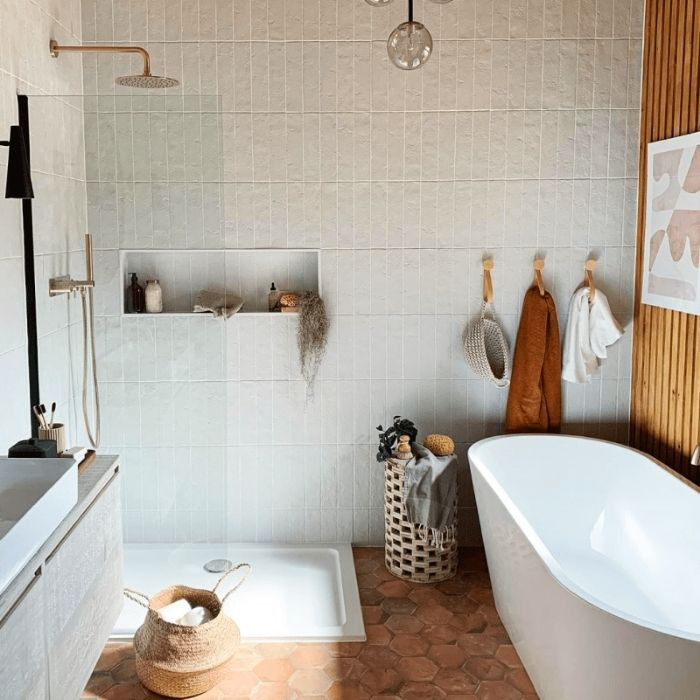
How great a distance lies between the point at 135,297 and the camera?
12.2ft

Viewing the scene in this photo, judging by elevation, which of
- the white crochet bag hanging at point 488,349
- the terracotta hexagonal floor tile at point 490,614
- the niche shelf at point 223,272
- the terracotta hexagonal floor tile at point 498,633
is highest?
the niche shelf at point 223,272

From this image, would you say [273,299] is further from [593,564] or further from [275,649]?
[593,564]

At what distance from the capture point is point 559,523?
13.2ft

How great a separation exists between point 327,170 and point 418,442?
1.46m

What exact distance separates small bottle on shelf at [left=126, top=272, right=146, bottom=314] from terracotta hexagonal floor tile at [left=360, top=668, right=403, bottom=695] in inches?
67.7

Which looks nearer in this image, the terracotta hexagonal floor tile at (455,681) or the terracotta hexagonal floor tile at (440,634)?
the terracotta hexagonal floor tile at (455,681)

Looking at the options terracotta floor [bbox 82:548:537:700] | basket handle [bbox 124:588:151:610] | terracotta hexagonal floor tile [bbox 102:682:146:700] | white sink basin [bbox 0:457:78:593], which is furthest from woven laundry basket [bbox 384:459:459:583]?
white sink basin [bbox 0:457:78:593]

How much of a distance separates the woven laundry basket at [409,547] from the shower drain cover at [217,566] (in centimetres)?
95

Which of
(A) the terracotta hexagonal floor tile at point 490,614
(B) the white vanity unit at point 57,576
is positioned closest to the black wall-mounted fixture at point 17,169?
(B) the white vanity unit at point 57,576

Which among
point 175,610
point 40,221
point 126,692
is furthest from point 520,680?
point 40,221

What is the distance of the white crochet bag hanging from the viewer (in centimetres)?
429

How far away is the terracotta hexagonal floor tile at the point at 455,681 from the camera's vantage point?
10.6 ft

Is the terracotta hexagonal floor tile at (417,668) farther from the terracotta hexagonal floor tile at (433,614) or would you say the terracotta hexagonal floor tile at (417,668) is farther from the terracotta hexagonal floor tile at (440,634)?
the terracotta hexagonal floor tile at (433,614)

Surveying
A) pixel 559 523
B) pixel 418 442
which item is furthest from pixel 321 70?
pixel 559 523
